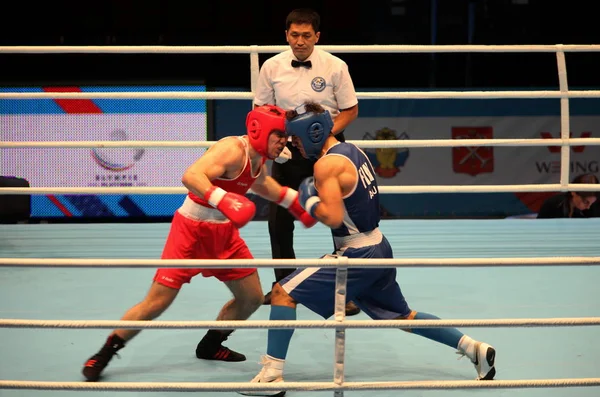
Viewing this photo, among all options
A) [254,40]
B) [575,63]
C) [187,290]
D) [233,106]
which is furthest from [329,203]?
[575,63]

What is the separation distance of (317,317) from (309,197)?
122cm

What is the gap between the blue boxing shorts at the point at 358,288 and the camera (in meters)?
2.91

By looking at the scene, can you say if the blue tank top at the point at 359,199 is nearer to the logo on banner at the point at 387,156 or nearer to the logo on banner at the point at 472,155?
the logo on banner at the point at 387,156

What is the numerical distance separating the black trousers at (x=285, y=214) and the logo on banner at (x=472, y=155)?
12.3ft

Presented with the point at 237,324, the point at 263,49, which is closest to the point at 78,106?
the point at 263,49

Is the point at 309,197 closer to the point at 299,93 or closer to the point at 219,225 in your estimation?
the point at 219,225

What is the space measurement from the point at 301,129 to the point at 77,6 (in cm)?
606

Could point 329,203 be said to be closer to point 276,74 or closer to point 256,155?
point 256,155

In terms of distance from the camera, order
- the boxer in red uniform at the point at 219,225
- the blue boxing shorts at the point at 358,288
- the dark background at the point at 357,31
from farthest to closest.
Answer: the dark background at the point at 357,31 < the boxer in red uniform at the point at 219,225 < the blue boxing shorts at the point at 358,288

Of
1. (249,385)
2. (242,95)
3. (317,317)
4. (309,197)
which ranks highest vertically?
(242,95)

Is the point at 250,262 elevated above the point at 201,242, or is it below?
above

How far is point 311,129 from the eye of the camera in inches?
117

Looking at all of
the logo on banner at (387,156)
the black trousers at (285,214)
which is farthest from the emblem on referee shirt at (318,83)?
the logo on banner at (387,156)

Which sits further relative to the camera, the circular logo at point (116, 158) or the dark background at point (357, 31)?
the dark background at point (357, 31)
